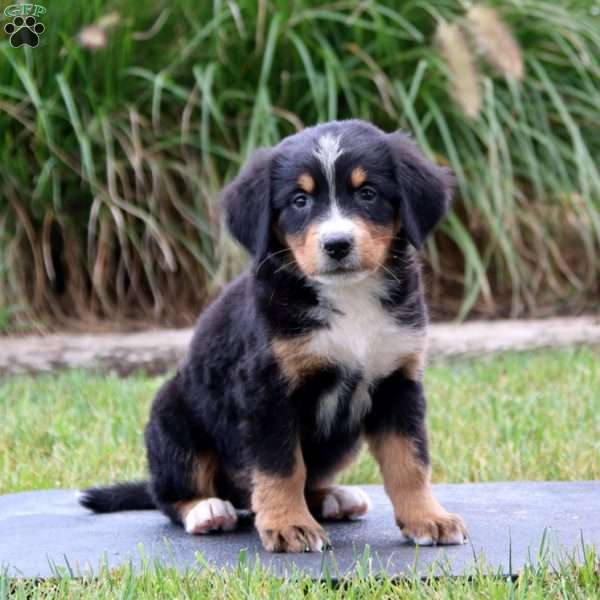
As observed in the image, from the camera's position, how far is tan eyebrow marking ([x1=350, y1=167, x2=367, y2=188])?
352 cm

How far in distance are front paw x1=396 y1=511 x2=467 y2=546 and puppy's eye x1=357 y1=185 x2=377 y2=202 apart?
957 millimetres

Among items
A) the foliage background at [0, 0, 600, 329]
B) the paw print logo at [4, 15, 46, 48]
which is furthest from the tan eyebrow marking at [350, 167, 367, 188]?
the paw print logo at [4, 15, 46, 48]

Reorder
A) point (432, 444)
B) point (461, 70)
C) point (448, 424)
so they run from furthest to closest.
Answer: point (461, 70)
point (448, 424)
point (432, 444)

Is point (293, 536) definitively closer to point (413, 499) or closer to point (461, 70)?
point (413, 499)

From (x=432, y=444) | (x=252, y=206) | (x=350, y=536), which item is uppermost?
(x=252, y=206)

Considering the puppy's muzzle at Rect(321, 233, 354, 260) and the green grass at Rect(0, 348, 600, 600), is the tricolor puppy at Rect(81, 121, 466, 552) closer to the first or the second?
the puppy's muzzle at Rect(321, 233, 354, 260)

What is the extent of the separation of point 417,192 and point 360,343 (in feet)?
1.70

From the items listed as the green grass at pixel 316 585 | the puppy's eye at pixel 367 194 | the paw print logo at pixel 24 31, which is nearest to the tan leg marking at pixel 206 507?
the green grass at pixel 316 585

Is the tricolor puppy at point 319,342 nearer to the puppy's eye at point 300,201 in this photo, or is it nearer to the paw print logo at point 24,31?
the puppy's eye at point 300,201

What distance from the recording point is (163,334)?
7.81 meters

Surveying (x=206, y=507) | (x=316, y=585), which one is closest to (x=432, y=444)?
(x=206, y=507)

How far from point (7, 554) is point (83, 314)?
4.95 m

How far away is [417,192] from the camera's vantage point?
366 cm

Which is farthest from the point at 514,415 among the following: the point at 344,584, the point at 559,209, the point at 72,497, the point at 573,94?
the point at 573,94
